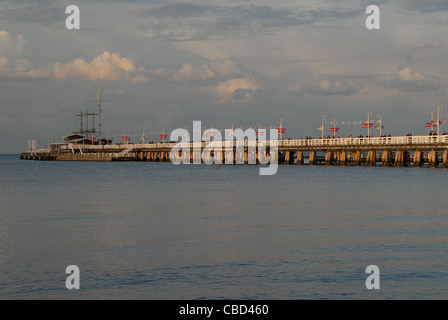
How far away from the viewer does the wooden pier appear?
83.2m

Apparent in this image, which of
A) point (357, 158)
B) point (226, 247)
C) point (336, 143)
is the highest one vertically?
point (336, 143)

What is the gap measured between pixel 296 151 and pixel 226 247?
87.5 metres

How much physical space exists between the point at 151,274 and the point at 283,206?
2028cm

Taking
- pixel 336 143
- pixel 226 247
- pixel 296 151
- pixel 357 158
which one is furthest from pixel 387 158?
pixel 226 247

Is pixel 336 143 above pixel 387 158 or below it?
above

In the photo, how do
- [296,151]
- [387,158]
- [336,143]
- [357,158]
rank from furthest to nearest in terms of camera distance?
1. [296,151]
2. [357,158]
3. [336,143]
4. [387,158]

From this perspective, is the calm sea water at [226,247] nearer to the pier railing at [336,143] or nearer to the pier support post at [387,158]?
the pier railing at [336,143]

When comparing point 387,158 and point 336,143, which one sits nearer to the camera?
point 387,158

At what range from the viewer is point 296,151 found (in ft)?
363

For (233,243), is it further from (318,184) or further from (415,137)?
(415,137)

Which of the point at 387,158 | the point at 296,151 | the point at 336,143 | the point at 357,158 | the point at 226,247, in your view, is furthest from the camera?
the point at 296,151

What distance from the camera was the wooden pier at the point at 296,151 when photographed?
83.2 metres

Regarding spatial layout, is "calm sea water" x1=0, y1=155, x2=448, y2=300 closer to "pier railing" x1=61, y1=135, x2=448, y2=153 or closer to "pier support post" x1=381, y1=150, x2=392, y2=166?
"pier railing" x1=61, y1=135, x2=448, y2=153

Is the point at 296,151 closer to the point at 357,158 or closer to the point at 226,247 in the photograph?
the point at 357,158
